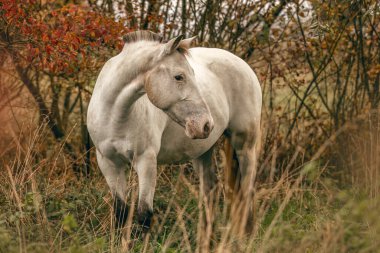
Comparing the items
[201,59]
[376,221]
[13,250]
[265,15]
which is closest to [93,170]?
[201,59]

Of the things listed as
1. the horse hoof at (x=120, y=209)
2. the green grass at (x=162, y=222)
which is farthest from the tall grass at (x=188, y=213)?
the horse hoof at (x=120, y=209)

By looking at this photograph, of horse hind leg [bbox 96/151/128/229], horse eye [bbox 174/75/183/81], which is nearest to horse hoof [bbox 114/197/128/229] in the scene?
horse hind leg [bbox 96/151/128/229]

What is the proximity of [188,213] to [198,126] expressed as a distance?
175 cm

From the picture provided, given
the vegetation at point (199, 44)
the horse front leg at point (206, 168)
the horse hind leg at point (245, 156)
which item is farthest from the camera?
the horse front leg at point (206, 168)

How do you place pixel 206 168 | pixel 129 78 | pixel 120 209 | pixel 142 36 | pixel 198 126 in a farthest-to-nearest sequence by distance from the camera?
pixel 206 168 → pixel 120 209 → pixel 142 36 → pixel 129 78 → pixel 198 126

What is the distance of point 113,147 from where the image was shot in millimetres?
5355

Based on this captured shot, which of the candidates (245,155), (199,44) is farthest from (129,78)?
(199,44)

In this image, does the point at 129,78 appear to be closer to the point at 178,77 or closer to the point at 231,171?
the point at 178,77

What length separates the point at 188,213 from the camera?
6492mm

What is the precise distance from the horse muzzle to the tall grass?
357 millimetres

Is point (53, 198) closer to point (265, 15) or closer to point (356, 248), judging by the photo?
point (356, 248)

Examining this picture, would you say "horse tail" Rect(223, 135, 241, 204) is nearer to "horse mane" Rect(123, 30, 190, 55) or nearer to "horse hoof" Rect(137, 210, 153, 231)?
"horse hoof" Rect(137, 210, 153, 231)

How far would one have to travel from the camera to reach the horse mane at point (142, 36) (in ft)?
17.4

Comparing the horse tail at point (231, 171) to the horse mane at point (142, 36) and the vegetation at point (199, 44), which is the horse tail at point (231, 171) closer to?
the vegetation at point (199, 44)
